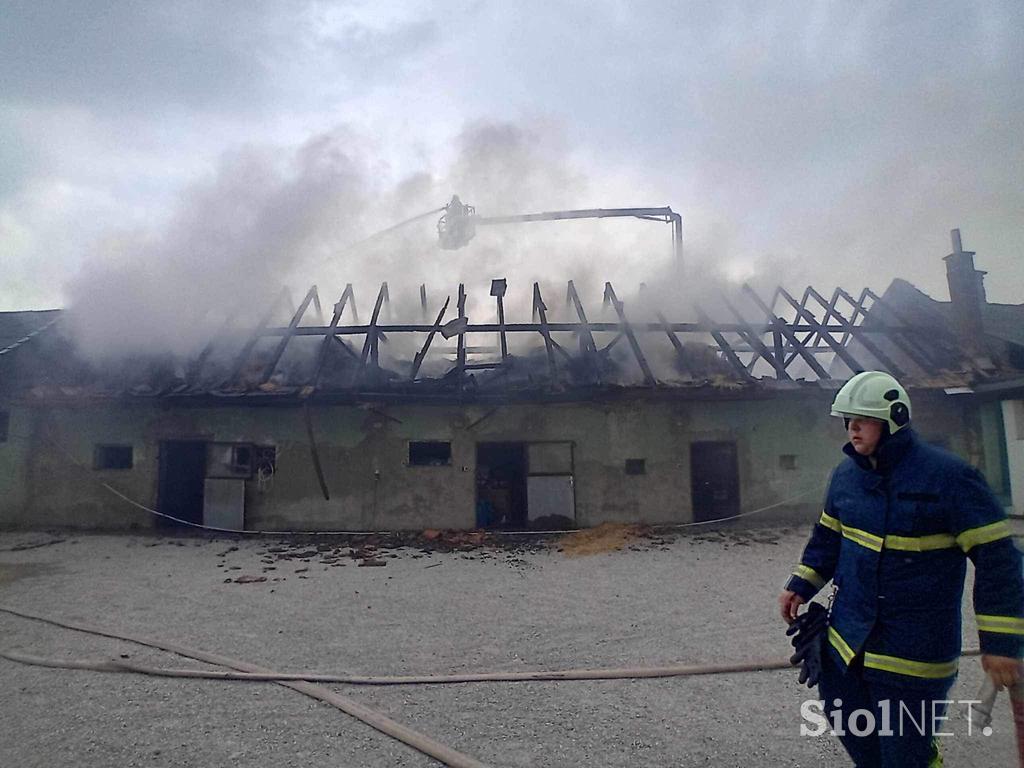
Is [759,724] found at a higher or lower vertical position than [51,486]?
lower

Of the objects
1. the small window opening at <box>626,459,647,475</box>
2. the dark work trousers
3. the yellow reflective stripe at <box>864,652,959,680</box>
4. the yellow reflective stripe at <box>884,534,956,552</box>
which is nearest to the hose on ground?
the dark work trousers

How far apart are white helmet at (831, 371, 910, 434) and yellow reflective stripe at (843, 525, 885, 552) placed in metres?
0.41

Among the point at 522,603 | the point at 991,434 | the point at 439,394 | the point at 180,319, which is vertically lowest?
the point at 522,603

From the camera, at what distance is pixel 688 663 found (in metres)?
4.34

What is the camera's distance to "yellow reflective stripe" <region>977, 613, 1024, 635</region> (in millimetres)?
1904

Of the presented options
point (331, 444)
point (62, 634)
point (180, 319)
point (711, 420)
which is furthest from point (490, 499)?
point (180, 319)

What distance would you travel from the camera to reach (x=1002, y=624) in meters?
1.92

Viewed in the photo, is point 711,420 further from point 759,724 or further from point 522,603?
point 759,724

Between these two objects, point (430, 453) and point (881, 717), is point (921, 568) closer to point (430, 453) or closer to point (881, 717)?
point (881, 717)

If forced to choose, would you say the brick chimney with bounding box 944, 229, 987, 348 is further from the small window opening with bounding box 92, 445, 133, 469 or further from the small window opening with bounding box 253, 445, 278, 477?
the small window opening with bounding box 92, 445, 133, 469

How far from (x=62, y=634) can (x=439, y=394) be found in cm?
650

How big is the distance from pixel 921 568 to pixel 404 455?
9627mm

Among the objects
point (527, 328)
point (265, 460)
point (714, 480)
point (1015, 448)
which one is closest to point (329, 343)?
point (265, 460)

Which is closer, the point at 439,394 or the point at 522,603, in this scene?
the point at 522,603
